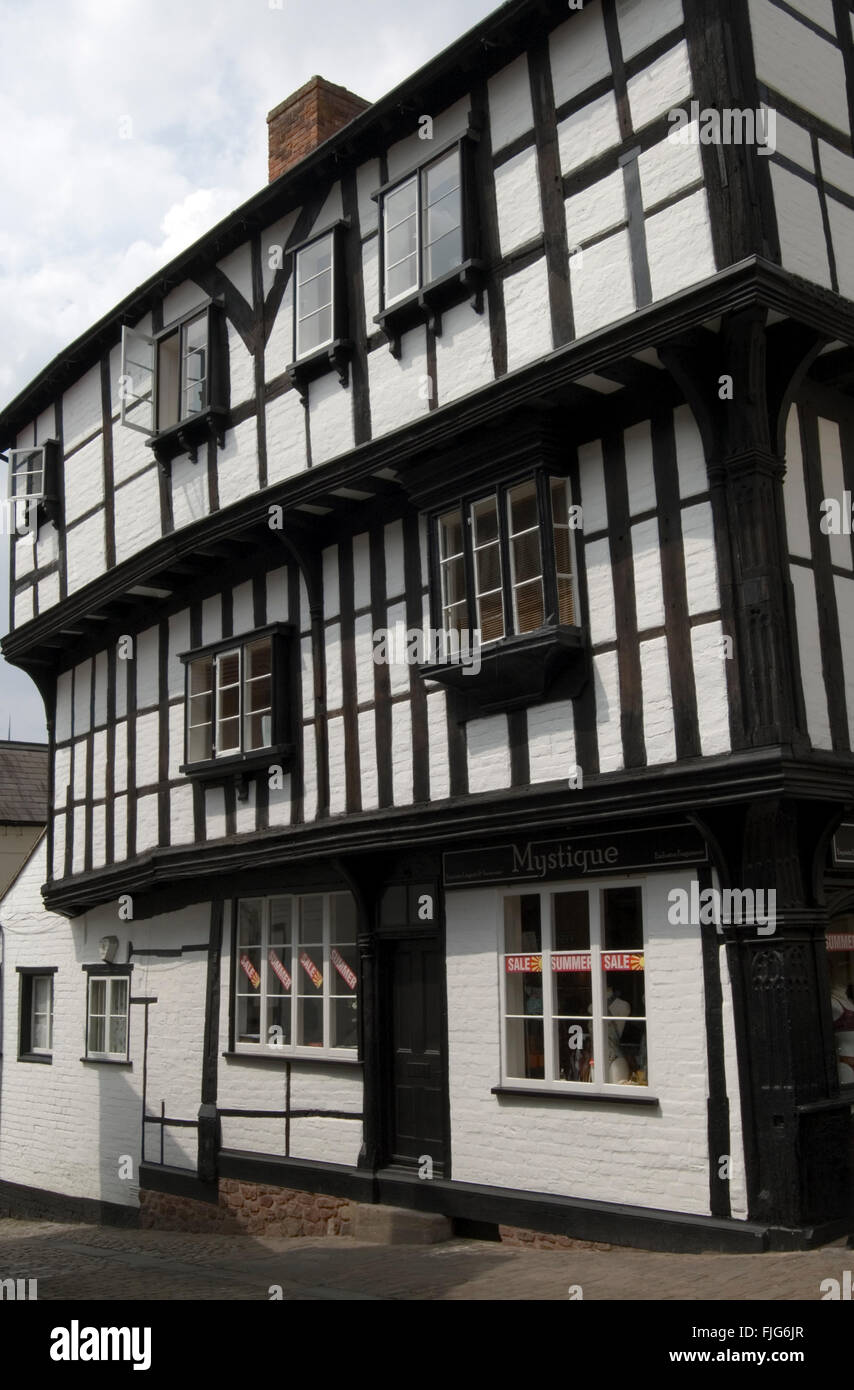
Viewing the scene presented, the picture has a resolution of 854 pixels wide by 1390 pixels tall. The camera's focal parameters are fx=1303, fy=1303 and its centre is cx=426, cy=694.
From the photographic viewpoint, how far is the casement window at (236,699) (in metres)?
12.8

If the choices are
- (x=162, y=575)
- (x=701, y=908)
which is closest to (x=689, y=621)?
(x=701, y=908)

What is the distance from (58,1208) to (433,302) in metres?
11.7

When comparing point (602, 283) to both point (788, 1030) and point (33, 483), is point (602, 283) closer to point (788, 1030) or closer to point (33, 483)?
point (788, 1030)

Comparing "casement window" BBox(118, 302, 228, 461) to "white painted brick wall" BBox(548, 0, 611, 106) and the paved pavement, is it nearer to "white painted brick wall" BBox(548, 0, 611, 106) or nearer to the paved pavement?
"white painted brick wall" BBox(548, 0, 611, 106)

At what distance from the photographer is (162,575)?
14.1m

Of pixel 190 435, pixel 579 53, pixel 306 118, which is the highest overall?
pixel 306 118

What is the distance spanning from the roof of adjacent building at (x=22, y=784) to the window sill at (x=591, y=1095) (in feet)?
54.1

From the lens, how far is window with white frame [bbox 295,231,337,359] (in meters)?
12.3

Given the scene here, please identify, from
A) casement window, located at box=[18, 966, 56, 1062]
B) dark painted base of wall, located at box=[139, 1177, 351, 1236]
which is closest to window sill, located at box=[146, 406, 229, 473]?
casement window, located at box=[18, 966, 56, 1062]

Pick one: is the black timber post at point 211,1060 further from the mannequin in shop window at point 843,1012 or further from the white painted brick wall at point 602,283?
the white painted brick wall at point 602,283

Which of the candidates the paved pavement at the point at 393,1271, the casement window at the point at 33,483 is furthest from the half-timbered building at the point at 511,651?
the casement window at the point at 33,483

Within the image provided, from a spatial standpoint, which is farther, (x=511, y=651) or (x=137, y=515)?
(x=137, y=515)

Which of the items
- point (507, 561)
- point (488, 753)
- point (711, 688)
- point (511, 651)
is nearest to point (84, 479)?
point (507, 561)

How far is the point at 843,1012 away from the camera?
31.2ft
